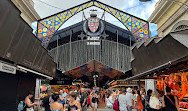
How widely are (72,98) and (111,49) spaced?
13.9 metres

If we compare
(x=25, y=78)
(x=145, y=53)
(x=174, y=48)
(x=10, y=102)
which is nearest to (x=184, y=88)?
(x=174, y=48)

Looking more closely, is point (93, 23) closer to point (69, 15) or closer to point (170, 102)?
point (69, 15)

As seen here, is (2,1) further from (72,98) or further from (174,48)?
(174,48)

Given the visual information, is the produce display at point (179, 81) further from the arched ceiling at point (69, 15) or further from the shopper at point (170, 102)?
the arched ceiling at point (69, 15)

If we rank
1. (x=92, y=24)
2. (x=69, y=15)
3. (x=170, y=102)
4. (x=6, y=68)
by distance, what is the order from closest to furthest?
1. (x=6, y=68)
2. (x=170, y=102)
3. (x=69, y=15)
4. (x=92, y=24)

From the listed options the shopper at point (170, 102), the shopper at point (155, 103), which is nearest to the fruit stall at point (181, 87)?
the shopper at point (170, 102)

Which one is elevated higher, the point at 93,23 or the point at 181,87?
the point at 93,23

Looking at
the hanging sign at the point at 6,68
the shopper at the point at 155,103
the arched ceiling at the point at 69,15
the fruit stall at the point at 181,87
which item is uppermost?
the arched ceiling at the point at 69,15

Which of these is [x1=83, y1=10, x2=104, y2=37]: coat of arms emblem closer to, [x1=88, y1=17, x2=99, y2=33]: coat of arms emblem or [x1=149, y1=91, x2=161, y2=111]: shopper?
[x1=88, y1=17, x2=99, y2=33]: coat of arms emblem

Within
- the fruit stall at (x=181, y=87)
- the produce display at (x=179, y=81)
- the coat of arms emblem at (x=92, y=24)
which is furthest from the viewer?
the coat of arms emblem at (x=92, y=24)

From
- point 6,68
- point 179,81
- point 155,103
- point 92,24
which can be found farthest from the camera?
point 92,24

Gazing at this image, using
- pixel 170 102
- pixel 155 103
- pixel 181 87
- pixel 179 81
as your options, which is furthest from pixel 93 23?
pixel 170 102

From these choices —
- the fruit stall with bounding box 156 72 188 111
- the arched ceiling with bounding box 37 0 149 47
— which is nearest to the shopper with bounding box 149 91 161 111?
the fruit stall with bounding box 156 72 188 111

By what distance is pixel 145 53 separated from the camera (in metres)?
8.92
